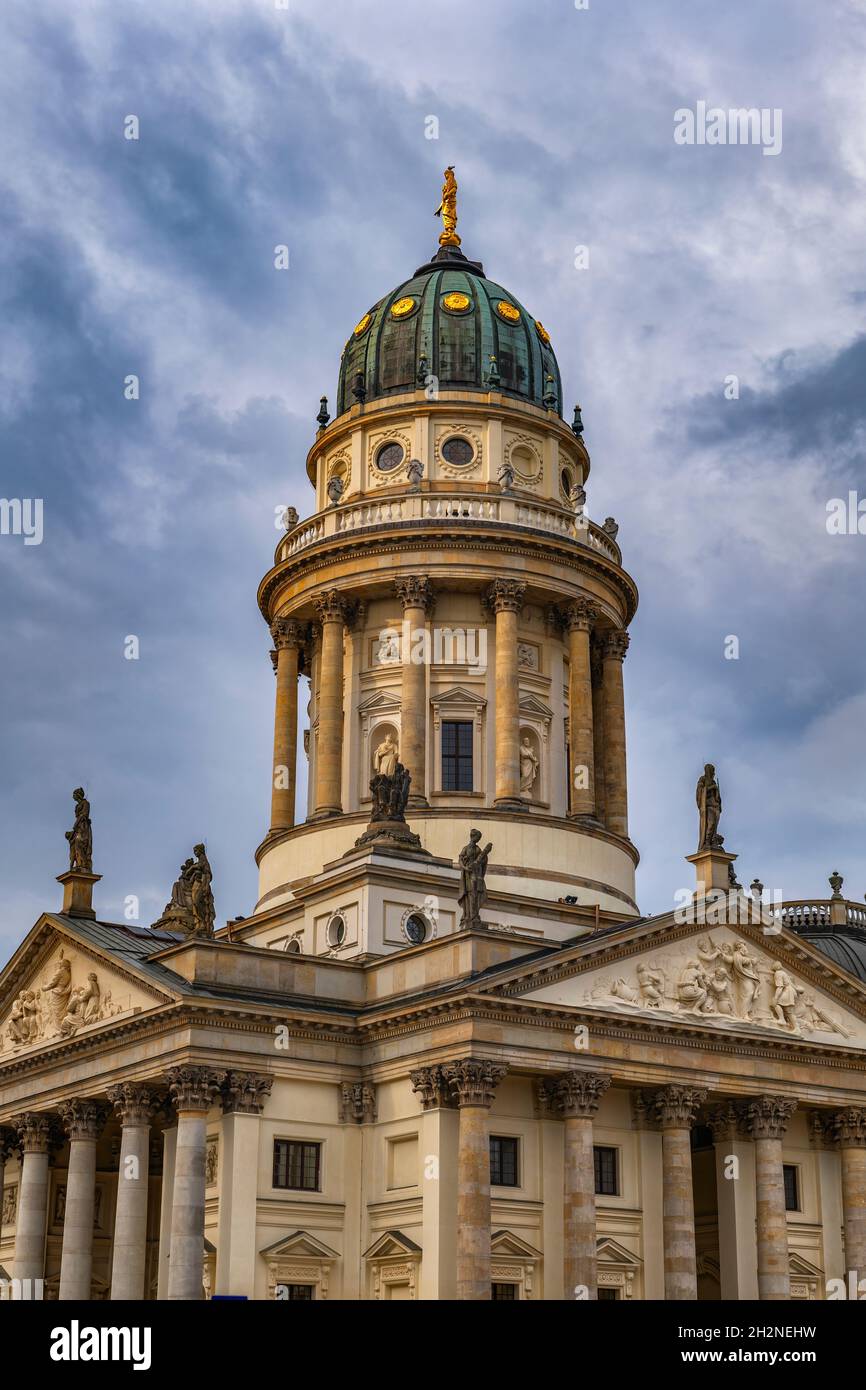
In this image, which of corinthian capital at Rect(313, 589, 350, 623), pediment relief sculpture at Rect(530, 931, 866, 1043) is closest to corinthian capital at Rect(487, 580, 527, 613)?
corinthian capital at Rect(313, 589, 350, 623)

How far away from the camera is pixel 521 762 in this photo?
5909 centimetres

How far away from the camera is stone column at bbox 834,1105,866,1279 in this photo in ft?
165

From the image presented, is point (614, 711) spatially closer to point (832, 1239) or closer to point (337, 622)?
point (337, 622)

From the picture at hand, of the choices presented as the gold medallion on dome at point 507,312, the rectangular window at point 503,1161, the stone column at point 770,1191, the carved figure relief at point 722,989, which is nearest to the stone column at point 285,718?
the gold medallion on dome at point 507,312

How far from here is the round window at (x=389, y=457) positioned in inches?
2509

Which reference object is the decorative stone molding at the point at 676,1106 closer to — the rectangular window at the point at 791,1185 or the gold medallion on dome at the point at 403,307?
the rectangular window at the point at 791,1185

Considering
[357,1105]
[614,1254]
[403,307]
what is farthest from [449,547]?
[614,1254]

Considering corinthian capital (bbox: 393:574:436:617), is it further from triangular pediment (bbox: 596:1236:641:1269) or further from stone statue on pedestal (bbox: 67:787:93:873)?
triangular pediment (bbox: 596:1236:641:1269)

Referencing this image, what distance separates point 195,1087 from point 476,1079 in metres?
7.16

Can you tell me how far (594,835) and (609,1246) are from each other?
15.6 m

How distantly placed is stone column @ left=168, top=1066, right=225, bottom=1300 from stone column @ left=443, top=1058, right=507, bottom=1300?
625 cm
